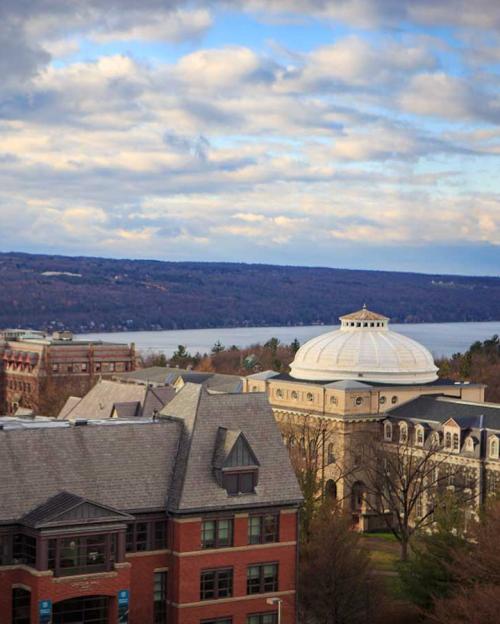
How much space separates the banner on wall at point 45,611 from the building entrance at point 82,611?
751 millimetres

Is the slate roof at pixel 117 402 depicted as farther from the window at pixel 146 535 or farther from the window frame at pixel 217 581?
the window frame at pixel 217 581

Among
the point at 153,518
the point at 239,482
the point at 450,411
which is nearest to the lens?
the point at 153,518

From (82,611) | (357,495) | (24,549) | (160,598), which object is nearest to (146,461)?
(160,598)

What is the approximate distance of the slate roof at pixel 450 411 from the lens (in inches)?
3693

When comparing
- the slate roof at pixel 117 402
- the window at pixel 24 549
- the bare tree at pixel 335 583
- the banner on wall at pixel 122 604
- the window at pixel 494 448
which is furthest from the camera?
the slate roof at pixel 117 402

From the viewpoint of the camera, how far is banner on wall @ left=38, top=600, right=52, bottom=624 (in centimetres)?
5228

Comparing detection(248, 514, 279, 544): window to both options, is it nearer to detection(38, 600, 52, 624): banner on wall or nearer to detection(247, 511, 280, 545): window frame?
detection(247, 511, 280, 545): window frame

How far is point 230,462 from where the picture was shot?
57.7m

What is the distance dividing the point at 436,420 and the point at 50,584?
5064 centimetres

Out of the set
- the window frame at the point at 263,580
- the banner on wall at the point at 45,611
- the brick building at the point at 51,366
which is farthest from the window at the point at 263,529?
the brick building at the point at 51,366

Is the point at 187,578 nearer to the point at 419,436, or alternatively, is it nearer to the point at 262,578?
the point at 262,578

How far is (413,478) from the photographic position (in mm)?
91438

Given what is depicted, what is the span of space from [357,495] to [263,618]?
4312 centimetres

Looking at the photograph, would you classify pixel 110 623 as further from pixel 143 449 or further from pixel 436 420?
pixel 436 420
